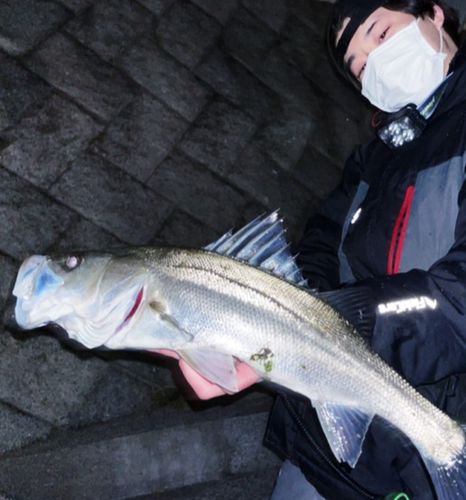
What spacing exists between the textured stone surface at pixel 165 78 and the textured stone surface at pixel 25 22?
0.66 meters

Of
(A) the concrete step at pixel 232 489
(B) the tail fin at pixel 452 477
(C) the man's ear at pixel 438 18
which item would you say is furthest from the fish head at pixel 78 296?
(C) the man's ear at pixel 438 18

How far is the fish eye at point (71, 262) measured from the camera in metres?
2.65

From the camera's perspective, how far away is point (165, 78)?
5379 mm

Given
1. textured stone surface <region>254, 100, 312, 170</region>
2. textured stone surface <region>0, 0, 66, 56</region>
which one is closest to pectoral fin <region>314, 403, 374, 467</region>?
textured stone surface <region>254, 100, 312, 170</region>

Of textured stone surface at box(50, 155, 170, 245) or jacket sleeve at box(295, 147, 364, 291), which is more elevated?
jacket sleeve at box(295, 147, 364, 291)

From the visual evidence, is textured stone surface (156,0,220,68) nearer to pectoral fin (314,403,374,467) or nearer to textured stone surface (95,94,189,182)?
textured stone surface (95,94,189,182)

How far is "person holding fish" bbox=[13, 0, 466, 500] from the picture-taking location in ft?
8.20

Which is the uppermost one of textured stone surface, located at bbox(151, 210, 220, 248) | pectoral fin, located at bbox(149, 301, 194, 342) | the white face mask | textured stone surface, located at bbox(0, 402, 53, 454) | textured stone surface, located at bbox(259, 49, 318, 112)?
the white face mask

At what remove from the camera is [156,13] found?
566 cm

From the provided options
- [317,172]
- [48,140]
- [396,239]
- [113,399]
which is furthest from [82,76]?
[396,239]

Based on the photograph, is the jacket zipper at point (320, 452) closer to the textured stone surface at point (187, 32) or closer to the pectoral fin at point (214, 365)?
the pectoral fin at point (214, 365)

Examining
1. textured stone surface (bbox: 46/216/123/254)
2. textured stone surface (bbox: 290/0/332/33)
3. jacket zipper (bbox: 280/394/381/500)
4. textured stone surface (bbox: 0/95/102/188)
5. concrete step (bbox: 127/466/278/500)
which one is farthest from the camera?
textured stone surface (bbox: 290/0/332/33)

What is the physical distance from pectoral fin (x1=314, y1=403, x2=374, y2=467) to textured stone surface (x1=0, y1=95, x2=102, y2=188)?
2745 millimetres

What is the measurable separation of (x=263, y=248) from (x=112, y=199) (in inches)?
83.4
